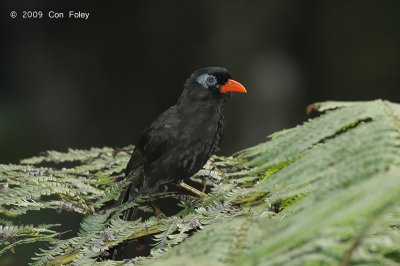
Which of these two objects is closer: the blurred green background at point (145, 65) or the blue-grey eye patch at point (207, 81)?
the blue-grey eye patch at point (207, 81)

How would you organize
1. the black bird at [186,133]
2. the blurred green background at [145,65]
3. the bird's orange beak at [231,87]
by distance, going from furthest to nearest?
1. the blurred green background at [145,65]
2. the bird's orange beak at [231,87]
3. the black bird at [186,133]

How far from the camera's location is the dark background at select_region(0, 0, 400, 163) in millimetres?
8797

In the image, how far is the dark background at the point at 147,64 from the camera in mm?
8797

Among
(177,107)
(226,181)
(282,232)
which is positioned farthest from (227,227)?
(177,107)

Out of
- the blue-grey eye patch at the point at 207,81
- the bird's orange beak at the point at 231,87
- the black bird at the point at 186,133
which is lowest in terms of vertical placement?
the black bird at the point at 186,133

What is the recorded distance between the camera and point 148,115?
30.2 feet

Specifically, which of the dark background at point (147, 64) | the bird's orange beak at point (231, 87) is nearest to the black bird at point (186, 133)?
the bird's orange beak at point (231, 87)

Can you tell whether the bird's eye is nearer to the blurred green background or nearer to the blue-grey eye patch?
the blue-grey eye patch

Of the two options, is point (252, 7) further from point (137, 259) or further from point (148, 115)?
point (137, 259)

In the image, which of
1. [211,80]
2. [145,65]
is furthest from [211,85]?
[145,65]

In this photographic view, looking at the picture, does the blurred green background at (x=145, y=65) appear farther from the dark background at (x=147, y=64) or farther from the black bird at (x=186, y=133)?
the black bird at (x=186, y=133)

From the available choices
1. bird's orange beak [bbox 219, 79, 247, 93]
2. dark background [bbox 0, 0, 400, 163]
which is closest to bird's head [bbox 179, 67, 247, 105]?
bird's orange beak [bbox 219, 79, 247, 93]

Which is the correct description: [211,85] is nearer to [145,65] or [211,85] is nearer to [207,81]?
[207,81]

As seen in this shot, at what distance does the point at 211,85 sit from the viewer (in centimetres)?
393
